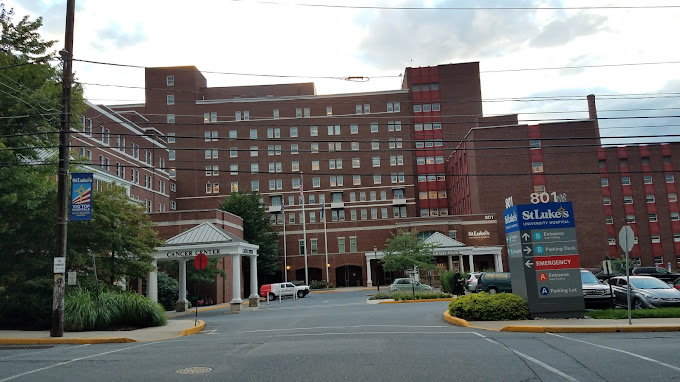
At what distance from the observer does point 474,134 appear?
69.5 m

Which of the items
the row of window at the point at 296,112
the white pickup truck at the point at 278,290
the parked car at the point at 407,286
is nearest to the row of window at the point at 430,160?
the row of window at the point at 296,112

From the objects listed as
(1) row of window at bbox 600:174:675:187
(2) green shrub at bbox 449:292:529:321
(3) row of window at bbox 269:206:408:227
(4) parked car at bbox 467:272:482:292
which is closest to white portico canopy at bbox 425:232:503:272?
(4) parked car at bbox 467:272:482:292

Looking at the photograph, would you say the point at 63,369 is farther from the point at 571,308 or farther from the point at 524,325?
the point at 571,308

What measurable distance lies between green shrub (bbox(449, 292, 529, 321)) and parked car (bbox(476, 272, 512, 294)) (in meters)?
15.4

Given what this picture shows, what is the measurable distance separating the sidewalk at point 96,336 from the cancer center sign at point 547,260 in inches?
454

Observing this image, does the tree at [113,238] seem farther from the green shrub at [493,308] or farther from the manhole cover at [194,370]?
the green shrub at [493,308]

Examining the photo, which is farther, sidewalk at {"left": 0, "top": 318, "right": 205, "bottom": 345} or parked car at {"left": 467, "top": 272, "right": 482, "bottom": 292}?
parked car at {"left": 467, "top": 272, "right": 482, "bottom": 292}

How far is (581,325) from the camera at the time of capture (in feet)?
49.3

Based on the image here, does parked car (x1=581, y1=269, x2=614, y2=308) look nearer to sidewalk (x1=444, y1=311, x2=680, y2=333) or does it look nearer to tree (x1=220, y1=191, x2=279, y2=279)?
sidewalk (x1=444, y1=311, x2=680, y2=333)

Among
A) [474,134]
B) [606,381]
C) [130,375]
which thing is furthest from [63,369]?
[474,134]

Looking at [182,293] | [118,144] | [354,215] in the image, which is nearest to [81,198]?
[182,293]

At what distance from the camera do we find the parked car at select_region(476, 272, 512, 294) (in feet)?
107

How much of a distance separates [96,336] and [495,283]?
23.7 m

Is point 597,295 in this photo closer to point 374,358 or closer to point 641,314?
point 641,314
